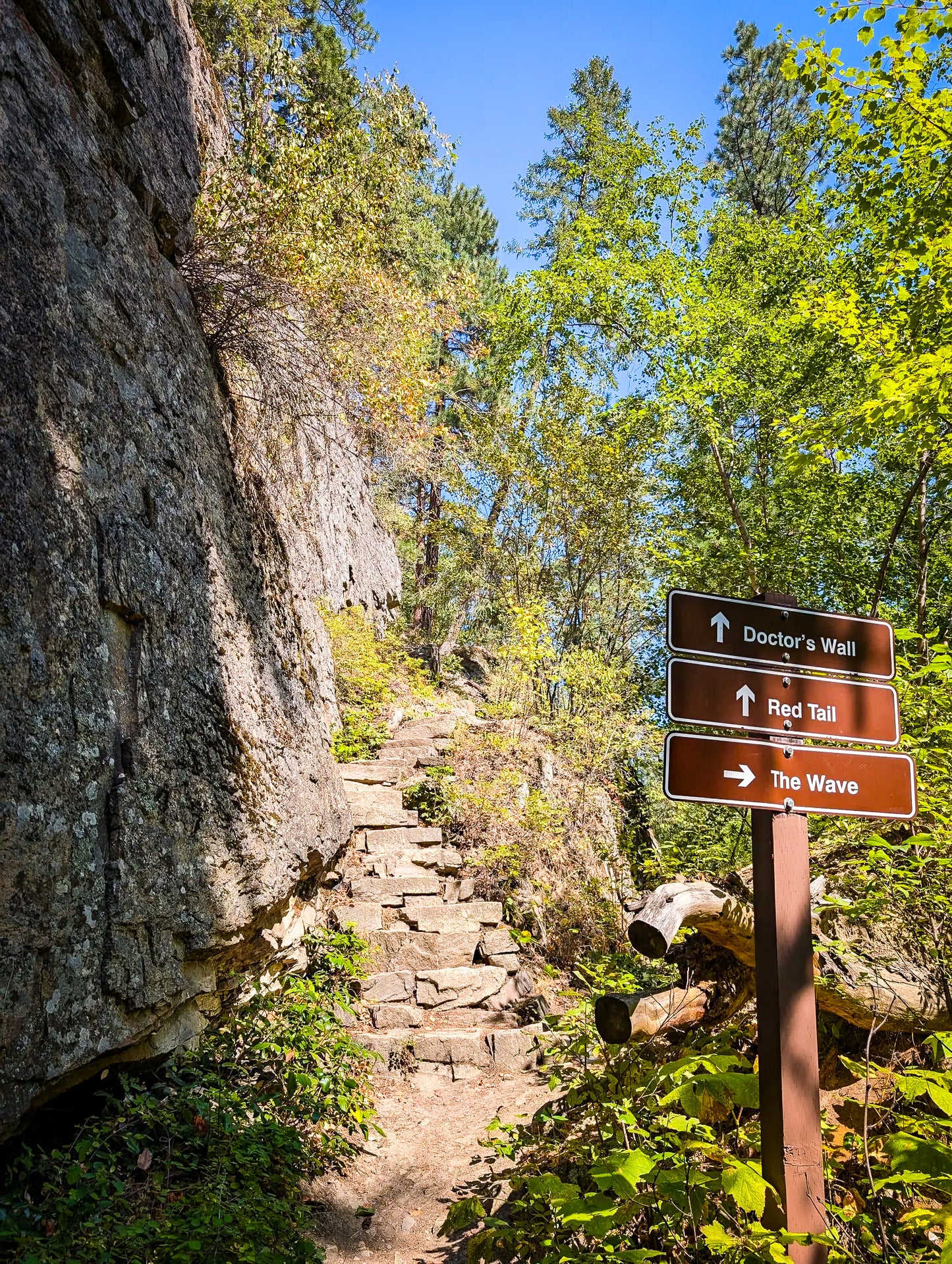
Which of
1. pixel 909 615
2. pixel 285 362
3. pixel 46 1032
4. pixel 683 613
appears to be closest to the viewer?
pixel 683 613

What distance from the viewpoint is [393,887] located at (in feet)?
24.9

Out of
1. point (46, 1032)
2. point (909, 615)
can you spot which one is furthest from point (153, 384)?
point (909, 615)

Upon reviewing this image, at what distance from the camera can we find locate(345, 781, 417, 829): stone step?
8.46 metres

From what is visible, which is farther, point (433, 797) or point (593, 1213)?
point (433, 797)

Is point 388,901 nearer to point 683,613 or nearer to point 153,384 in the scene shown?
point 153,384

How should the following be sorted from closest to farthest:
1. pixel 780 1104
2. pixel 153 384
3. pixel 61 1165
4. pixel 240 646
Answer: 1. pixel 780 1104
2. pixel 61 1165
3. pixel 153 384
4. pixel 240 646

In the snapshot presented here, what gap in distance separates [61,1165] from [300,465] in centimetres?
576

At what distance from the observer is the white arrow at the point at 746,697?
2369 mm

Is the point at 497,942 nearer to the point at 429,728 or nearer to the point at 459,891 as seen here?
the point at 459,891

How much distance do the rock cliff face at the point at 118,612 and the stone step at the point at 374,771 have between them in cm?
331

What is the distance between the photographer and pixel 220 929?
154 inches

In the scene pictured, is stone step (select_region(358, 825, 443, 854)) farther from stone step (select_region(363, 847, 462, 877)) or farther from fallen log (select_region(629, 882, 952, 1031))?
fallen log (select_region(629, 882, 952, 1031))

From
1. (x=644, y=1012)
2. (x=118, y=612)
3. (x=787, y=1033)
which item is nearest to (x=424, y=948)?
(x=644, y=1012)

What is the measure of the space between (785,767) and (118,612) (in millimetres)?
3118
